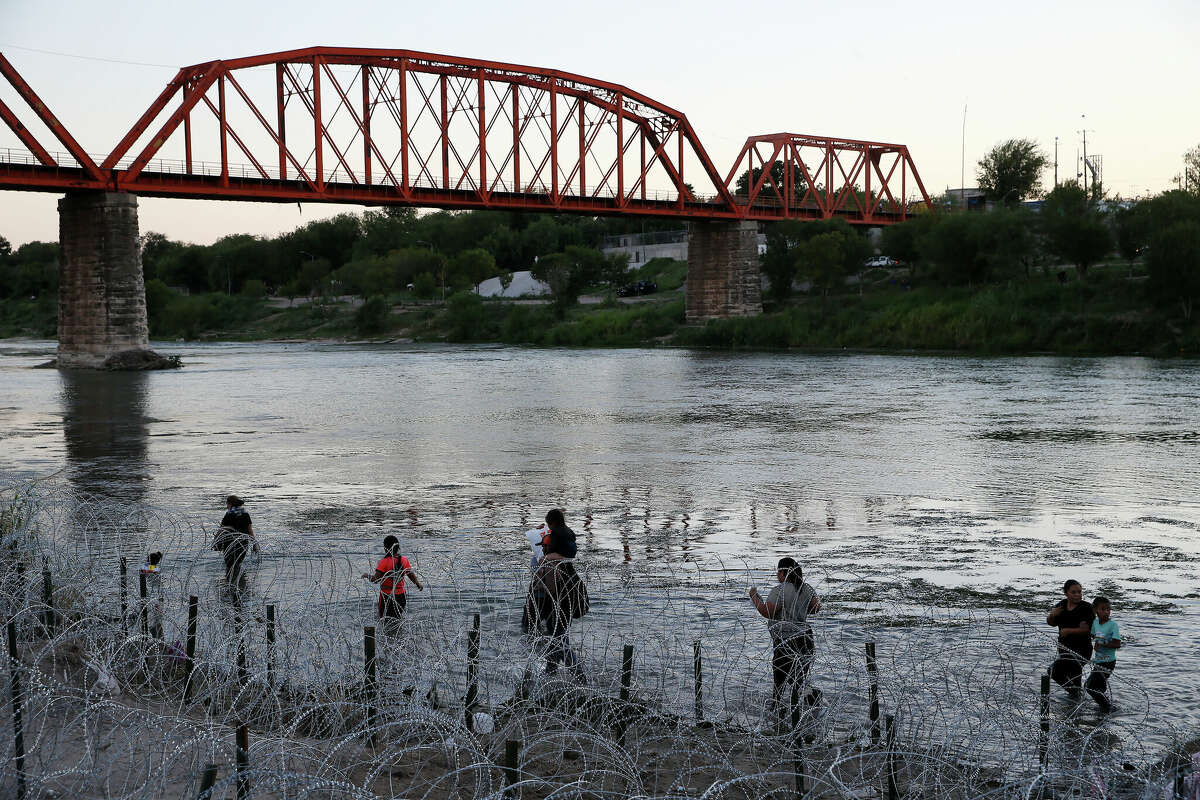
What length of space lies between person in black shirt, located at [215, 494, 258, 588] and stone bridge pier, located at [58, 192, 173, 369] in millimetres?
66166

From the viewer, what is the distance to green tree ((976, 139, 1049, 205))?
131875mm

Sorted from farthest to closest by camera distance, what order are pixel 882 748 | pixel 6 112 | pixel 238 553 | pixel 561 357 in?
pixel 561 357 → pixel 6 112 → pixel 238 553 → pixel 882 748

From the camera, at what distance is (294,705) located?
1033 cm

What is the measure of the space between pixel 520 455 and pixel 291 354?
72.3 m

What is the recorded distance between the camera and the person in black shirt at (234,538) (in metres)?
15.6

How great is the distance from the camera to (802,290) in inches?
4678

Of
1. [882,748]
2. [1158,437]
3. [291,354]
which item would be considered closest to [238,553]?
[882,748]

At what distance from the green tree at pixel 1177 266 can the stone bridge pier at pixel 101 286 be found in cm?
6459

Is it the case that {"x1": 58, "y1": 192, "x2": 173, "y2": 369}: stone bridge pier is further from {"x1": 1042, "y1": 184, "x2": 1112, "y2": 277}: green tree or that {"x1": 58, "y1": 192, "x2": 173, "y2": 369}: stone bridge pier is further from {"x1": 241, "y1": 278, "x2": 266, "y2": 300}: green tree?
{"x1": 241, "y1": 278, "x2": 266, "y2": 300}: green tree

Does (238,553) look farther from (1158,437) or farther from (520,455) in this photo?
(1158,437)

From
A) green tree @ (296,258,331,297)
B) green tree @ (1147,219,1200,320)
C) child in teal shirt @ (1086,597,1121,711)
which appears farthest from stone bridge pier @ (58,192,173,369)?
green tree @ (296,258,331,297)

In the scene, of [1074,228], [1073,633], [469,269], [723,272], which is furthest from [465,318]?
[1073,633]

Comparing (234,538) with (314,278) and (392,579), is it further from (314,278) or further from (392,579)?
(314,278)

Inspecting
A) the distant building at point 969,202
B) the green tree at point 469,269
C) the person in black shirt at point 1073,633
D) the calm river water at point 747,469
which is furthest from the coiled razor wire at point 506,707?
the green tree at point 469,269
